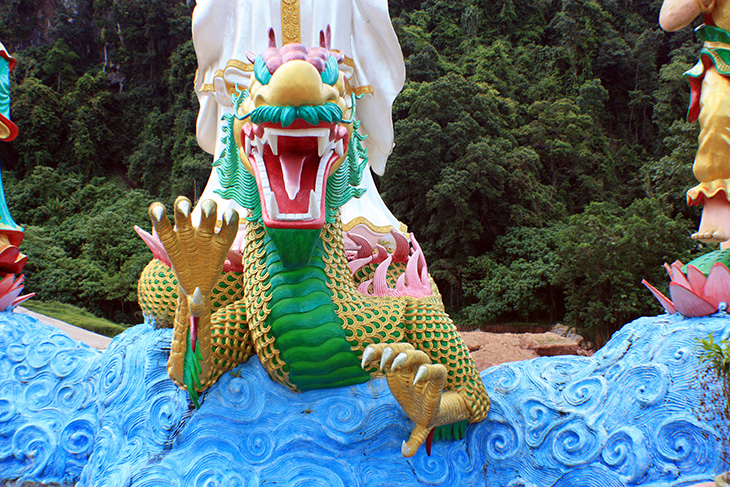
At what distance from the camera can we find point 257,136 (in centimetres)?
172

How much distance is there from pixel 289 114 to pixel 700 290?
65.9 inches

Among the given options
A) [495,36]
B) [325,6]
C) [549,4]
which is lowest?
[325,6]

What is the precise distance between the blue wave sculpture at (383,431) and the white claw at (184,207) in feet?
2.24

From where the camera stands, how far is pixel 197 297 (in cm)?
164

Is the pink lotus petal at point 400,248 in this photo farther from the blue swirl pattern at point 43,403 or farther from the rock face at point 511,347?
the rock face at point 511,347

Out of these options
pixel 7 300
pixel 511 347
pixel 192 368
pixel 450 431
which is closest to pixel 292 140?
pixel 192 368

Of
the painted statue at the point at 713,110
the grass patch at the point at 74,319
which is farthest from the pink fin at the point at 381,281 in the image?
the grass patch at the point at 74,319

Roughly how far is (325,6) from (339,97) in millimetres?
962

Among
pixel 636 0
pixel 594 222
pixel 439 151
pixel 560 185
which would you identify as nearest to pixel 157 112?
pixel 439 151

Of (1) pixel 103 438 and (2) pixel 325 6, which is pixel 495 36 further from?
(1) pixel 103 438

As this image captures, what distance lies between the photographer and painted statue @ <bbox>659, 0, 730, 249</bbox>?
2188 millimetres

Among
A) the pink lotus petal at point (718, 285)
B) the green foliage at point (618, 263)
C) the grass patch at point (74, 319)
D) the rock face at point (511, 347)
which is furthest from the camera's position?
the green foliage at point (618, 263)

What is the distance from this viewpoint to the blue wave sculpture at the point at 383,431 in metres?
1.84

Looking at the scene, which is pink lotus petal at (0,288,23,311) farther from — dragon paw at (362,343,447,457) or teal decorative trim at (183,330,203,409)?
dragon paw at (362,343,447,457)
